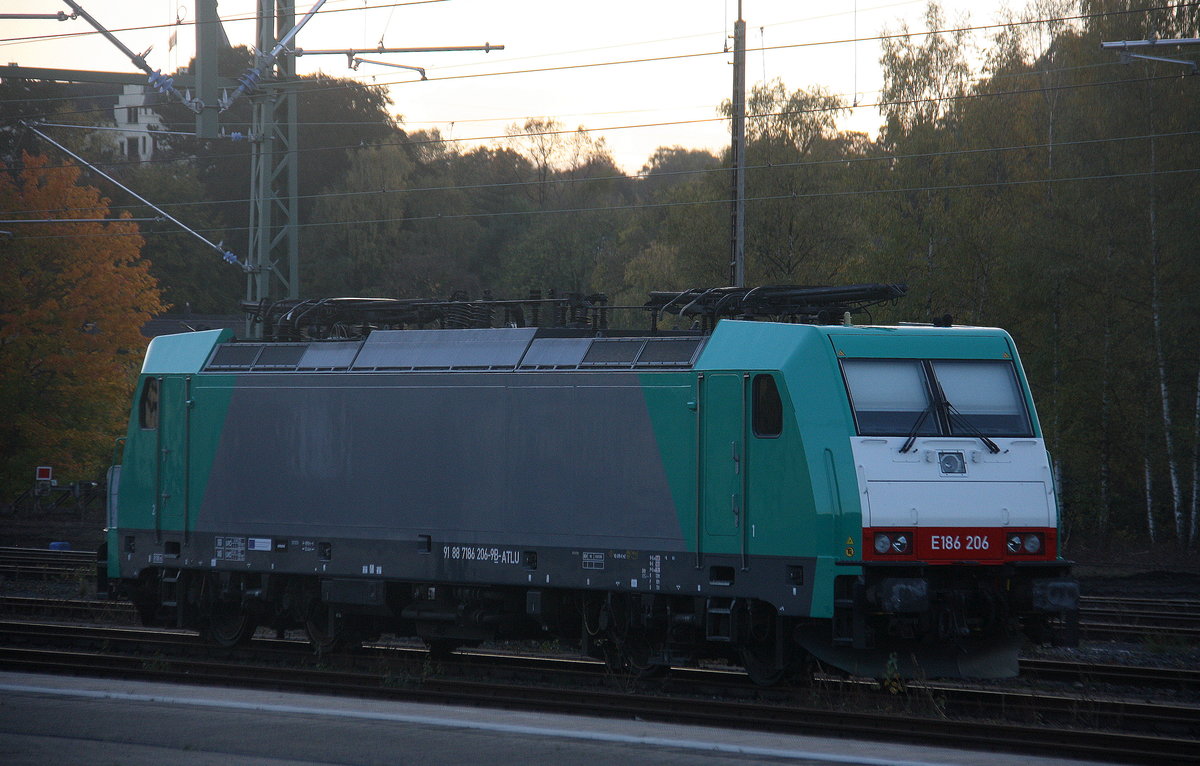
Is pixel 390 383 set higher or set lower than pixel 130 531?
higher

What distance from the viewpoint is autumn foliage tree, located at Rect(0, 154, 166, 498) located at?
36.9 m

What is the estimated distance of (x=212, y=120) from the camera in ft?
80.5

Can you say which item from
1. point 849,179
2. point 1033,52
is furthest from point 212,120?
point 1033,52

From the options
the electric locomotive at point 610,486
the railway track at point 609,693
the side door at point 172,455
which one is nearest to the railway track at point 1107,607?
the railway track at point 609,693

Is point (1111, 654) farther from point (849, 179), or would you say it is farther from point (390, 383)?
point (849, 179)

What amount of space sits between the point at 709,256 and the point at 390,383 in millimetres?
33642

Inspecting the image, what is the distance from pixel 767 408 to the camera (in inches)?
494

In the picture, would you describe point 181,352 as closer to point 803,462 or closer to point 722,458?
point 722,458

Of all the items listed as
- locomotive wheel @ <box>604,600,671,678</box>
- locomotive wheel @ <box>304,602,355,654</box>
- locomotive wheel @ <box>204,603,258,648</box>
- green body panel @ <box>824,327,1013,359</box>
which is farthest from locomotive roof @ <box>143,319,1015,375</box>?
locomotive wheel @ <box>204,603,258,648</box>

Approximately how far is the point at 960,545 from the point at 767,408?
6.71ft

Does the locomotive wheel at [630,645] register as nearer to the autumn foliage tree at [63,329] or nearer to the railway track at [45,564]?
the railway track at [45,564]

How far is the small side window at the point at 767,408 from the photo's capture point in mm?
12422

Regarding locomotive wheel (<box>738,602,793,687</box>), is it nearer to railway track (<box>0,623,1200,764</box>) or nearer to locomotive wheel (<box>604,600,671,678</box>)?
railway track (<box>0,623,1200,764</box>)

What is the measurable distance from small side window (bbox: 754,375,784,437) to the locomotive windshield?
2.11ft
